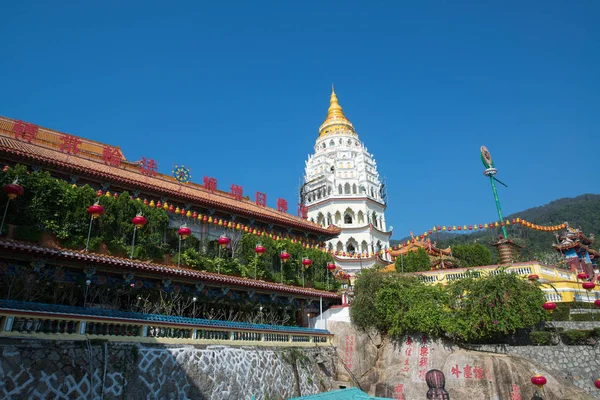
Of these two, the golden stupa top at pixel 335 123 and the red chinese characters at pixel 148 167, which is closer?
the red chinese characters at pixel 148 167

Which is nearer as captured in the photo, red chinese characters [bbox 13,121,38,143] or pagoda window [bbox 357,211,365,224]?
red chinese characters [bbox 13,121,38,143]

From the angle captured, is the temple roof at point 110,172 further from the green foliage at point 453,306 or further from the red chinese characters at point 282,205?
the green foliage at point 453,306

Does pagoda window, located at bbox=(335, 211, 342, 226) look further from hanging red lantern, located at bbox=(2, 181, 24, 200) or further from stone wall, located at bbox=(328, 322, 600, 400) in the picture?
hanging red lantern, located at bbox=(2, 181, 24, 200)

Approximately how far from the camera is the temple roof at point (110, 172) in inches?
779

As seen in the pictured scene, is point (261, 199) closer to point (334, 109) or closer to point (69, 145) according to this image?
point (69, 145)

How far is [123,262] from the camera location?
17.4 meters

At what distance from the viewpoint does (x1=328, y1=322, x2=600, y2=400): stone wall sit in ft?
58.1

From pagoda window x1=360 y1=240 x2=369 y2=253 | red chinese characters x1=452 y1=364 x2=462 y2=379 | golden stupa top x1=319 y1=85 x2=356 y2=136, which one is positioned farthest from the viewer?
golden stupa top x1=319 y1=85 x2=356 y2=136

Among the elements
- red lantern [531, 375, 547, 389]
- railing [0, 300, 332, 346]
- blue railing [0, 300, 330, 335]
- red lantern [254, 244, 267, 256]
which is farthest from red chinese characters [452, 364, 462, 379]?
red lantern [254, 244, 267, 256]

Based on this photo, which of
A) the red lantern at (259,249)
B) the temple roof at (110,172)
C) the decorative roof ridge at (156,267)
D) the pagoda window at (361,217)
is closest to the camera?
the decorative roof ridge at (156,267)

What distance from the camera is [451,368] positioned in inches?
755

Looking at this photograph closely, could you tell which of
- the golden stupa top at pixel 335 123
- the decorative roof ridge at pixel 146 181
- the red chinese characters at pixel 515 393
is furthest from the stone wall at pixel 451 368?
the golden stupa top at pixel 335 123

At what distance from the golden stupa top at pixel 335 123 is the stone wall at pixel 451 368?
3543 centimetres

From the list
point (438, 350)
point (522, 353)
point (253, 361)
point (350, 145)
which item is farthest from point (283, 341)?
point (350, 145)
